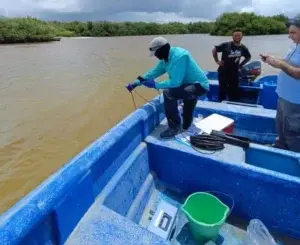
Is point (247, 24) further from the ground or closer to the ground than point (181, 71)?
closer to the ground

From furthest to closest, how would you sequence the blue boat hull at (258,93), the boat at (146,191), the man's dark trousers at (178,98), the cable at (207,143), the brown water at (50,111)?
the blue boat hull at (258,93)
the brown water at (50,111)
the man's dark trousers at (178,98)
the cable at (207,143)
the boat at (146,191)

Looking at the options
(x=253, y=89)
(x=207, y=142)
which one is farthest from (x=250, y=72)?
(x=207, y=142)

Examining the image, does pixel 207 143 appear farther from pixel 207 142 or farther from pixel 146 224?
pixel 146 224

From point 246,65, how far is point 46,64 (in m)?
10.2

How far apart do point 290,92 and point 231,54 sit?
2381 mm

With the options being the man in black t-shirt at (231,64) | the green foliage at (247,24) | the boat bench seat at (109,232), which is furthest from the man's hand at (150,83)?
the green foliage at (247,24)

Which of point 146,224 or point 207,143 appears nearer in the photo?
point 146,224

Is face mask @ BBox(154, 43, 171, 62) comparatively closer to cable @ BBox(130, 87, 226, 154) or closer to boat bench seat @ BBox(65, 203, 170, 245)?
cable @ BBox(130, 87, 226, 154)

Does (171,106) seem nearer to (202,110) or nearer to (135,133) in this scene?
(135,133)

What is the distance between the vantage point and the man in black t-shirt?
14.7 ft

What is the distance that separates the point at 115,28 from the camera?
4000 centimetres

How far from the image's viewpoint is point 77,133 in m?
4.99

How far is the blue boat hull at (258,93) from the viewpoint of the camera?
440 centimetres

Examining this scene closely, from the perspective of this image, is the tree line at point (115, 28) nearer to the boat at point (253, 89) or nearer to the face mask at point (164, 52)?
the boat at point (253, 89)
